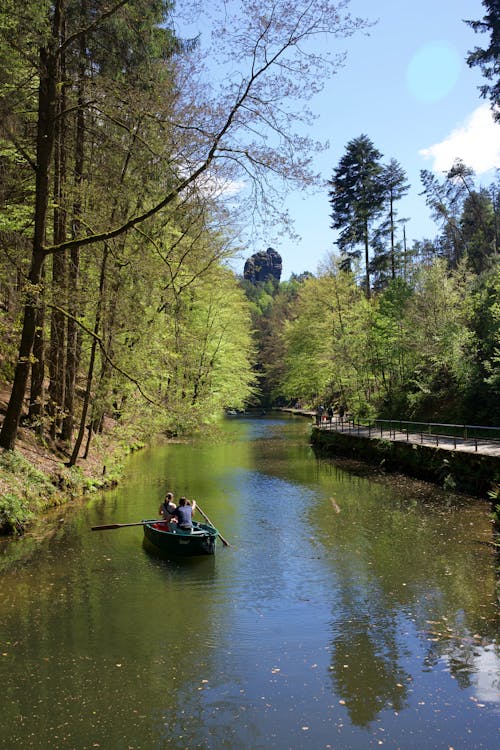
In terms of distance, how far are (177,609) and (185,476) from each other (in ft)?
46.8

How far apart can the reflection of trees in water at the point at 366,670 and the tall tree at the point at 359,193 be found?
38.5m

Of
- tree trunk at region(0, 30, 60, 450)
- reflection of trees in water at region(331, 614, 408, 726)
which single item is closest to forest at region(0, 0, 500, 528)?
tree trunk at region(0, 30, 60, 450)

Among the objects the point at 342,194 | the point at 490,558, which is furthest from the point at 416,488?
the point at 342,194

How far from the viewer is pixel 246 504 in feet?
61.4

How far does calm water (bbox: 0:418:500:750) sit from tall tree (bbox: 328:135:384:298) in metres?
32.0

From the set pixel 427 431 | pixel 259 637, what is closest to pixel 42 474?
pixel 259 637

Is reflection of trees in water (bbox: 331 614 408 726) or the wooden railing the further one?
the wooden railing

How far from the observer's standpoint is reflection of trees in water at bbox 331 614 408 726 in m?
6.78

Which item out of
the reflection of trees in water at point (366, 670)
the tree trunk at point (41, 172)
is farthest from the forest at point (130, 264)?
the reflection of trees in water at point (366, 670)

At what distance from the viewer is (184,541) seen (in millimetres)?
12562

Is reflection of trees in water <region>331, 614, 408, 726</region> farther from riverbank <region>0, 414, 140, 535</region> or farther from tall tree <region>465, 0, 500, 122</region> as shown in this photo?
tall tree <region>465, 0, 500, 122</region>

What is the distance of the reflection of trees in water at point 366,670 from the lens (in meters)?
6.78

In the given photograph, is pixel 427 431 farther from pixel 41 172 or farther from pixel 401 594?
pixel 41 172

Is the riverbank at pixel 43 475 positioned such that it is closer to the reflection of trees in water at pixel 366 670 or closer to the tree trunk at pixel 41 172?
the tree trunk at pixel 41 172
